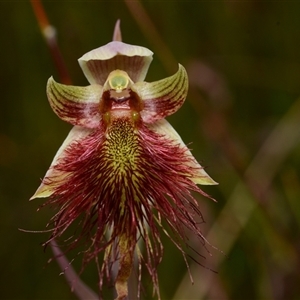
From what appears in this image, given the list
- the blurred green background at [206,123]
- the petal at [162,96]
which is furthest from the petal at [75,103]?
the blurred green background at [206,123]

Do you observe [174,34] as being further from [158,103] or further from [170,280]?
[158,103]

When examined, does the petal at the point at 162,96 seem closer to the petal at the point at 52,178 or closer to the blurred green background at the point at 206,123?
the petal at the point at 52,178

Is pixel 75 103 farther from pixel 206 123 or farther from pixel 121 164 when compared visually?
pixel 206 123

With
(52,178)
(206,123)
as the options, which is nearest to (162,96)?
(52,178)

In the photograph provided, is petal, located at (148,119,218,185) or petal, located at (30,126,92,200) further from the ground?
petal, located at (148,119,218,185)

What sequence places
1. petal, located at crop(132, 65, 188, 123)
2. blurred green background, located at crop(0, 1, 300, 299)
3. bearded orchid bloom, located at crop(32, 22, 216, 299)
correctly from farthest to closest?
blurred green background, located at crop(0, 1, 300, 299)
petal, located at crop(132, 65, 188, 123)
bearded orchid bloom, located at crop(32, 22, 216, 299)

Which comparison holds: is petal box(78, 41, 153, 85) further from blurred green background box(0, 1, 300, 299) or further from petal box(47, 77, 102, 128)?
blurred green background box(0, 1, 300, 299)

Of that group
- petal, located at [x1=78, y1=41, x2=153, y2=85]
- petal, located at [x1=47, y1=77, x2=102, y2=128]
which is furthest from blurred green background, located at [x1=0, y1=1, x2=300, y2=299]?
petal, located at [x1=47, y1=77, x2=102, y2=128]

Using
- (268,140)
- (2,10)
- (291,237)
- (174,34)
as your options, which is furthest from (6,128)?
(291,237)
